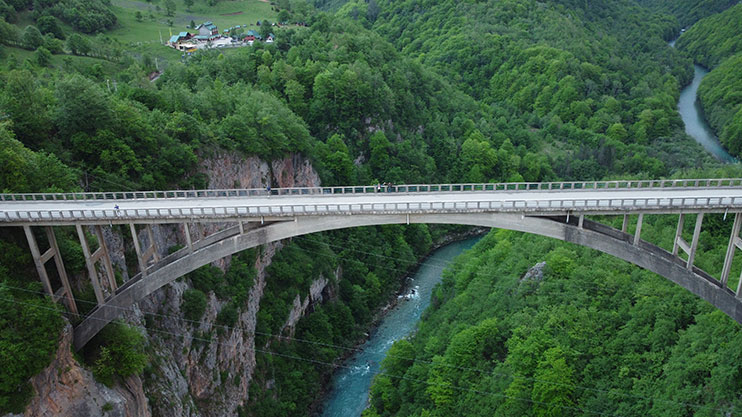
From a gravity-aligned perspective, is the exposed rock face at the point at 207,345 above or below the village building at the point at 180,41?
below

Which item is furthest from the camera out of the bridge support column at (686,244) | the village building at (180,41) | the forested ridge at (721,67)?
the village building at (180,41)

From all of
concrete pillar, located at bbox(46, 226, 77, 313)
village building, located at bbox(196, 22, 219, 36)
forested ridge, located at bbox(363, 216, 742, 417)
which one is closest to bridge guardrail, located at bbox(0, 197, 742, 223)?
concrete pillar, located at bbox(46, 226, 77, 313)

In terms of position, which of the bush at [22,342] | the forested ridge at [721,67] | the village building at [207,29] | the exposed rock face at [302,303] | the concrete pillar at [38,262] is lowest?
the exposed rock face at [302,303]

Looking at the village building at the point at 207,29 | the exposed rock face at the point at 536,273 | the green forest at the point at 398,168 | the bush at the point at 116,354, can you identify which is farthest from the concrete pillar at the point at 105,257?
the village building at the point at 207,29

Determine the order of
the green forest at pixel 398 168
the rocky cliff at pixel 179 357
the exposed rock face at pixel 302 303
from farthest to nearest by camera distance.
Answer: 1. the exposed rock face at pixel 302 303
2. the green forest at pixel 398 168
3. the rocky cliff at pixel 179 357

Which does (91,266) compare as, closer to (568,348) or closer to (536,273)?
(568,348)

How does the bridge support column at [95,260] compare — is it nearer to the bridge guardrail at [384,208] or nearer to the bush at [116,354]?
the bridge guardrail at [384,208]
